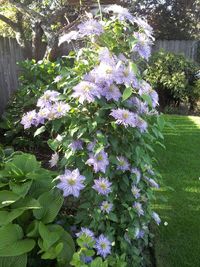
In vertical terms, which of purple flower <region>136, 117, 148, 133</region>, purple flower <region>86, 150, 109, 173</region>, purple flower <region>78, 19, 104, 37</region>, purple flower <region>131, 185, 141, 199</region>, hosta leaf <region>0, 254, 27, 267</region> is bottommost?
hosta leaf <region>0, 254, 27, 267</region>

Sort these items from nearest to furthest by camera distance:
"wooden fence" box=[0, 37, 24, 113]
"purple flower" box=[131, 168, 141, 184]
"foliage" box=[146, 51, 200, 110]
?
1. "purple flower" box=[131, 168, 141, 184]
2. "wooden fence" box=[0, 37, 24, 113]
3. "foliage" box=[146, 51, 200, 110]

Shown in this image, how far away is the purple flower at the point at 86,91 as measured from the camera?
2324 millimetres

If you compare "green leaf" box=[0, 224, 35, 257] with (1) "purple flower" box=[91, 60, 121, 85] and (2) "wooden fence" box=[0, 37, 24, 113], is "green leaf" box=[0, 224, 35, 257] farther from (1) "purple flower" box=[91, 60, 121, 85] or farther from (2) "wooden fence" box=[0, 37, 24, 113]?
(2) "wooden fence" box=[0, 37, 24, 113]

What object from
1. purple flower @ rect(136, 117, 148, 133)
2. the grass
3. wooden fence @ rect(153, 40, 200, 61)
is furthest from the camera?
wooden fence @ rect(153, 40, 200, 61)

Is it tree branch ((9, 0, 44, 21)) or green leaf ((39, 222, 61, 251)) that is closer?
green leaf ((39, 222, 61, 251))

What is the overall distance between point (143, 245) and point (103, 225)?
622 millimetres

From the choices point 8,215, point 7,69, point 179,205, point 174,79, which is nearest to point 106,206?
point 8,215

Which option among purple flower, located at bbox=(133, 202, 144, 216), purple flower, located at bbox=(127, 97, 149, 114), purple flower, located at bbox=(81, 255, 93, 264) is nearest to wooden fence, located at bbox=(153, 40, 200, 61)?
purple flower, located at bbox=(127, 97, 149, 114)

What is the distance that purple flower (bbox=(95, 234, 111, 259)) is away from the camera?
2459mm

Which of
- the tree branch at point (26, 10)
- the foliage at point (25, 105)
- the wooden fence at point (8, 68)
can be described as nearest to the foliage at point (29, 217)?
the foliage at point (25, 105)

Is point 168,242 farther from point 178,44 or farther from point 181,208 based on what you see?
point 178,44

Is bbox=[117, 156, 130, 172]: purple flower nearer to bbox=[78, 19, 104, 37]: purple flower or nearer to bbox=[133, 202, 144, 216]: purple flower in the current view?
bbox=[133, 202, 144, 216]: purple flower

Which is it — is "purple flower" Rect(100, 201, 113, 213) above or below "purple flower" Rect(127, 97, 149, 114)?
below

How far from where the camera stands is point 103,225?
2.57 metres
